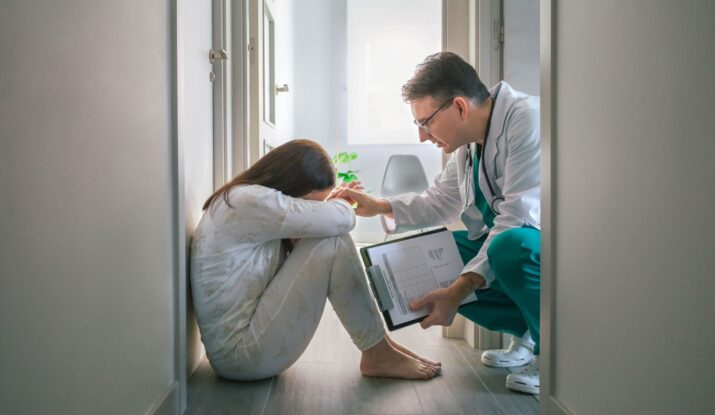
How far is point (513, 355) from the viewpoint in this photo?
65.3 inches

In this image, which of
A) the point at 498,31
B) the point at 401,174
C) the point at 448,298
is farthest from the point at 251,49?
the point at 401,174

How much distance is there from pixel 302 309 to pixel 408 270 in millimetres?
316

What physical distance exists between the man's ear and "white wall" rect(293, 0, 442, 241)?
115 inches

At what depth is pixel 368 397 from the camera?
54.7 inches

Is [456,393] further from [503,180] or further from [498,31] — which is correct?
[498,31]

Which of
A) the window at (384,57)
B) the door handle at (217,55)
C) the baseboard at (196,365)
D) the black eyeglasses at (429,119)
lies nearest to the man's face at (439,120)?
the black eyeglasses at (429,119)

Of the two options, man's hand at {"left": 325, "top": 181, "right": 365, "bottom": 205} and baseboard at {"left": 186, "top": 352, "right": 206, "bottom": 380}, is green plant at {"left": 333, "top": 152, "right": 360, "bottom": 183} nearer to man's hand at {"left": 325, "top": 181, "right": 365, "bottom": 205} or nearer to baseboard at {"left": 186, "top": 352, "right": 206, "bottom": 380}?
man's hand at {"left": 325, "top": 181, "right": 365, "bottom": 205}
